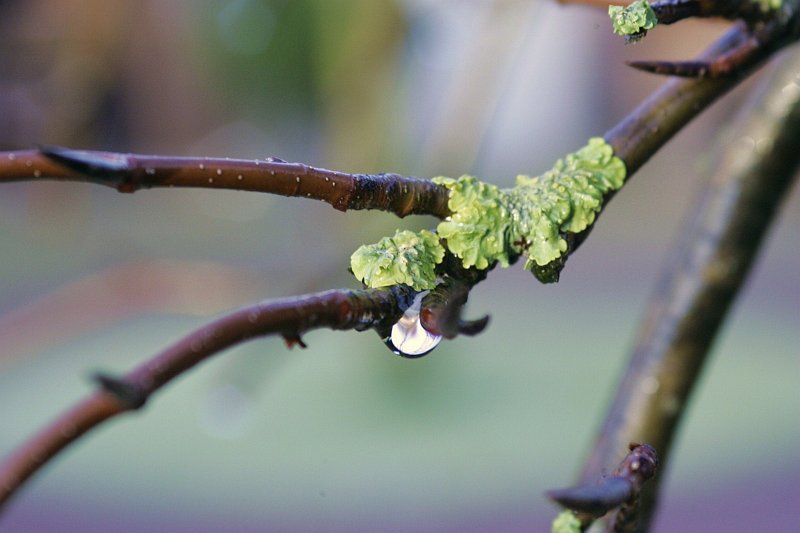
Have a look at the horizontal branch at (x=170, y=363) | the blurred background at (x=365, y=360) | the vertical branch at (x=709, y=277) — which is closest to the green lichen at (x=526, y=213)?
the horizontal branch at (x=170, y=363)

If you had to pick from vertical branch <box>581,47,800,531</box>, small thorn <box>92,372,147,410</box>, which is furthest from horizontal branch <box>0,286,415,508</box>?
vertical branch <box>581,47,800,531</box>

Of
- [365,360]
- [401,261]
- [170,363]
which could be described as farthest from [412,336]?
[365,360]

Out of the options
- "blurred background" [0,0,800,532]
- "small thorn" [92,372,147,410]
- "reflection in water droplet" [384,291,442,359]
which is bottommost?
"small thorn" [92,372,147,410]

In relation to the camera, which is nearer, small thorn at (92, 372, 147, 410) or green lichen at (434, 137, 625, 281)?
small thorn at (92, 372, 147, 410)

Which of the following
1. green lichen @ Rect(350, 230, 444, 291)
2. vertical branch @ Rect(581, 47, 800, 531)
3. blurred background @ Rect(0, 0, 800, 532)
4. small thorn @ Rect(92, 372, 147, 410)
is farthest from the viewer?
blurred background @ Rect(0, 0, 800, 532)

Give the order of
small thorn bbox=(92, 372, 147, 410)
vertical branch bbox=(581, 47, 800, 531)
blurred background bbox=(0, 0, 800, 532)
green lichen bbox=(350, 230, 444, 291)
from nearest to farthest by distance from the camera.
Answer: small thorn bbox=(92, 372, 147, 410), green lichen bbox=(350, 230, 444, 291), vertical branch bbox=(581, 47, 800, 531), blurred background bbox=(0, 0, 800, 532)

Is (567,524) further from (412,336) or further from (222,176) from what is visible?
(222,176)

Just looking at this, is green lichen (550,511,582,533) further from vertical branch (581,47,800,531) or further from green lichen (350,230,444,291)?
vertical branch (581,47,800,531)
